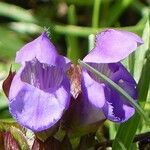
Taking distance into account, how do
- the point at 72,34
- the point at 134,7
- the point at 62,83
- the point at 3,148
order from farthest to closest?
the point at 134,7, the point at 72,34, the point at 3,148, the point at 62,83

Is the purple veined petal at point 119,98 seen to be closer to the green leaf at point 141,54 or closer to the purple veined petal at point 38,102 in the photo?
the purple veined petal at point 38,102

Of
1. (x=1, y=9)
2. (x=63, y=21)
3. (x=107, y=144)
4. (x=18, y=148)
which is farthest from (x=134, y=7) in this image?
(x=18, y=148)

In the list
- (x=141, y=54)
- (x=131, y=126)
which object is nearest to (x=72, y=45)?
(x=141, y=54)

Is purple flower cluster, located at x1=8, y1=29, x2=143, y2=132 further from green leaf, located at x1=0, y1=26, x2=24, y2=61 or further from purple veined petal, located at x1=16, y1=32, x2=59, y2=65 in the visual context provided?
green leaf, located at x1=0, y1=26, x2=24, y2=61

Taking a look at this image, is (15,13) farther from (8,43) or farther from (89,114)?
(89,114)

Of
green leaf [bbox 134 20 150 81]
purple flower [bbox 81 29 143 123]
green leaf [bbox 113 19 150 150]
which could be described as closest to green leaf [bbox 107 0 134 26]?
green leaf [bbox 134 20 150 81]

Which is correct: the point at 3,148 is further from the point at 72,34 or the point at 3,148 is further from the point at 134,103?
the point at 72,34
